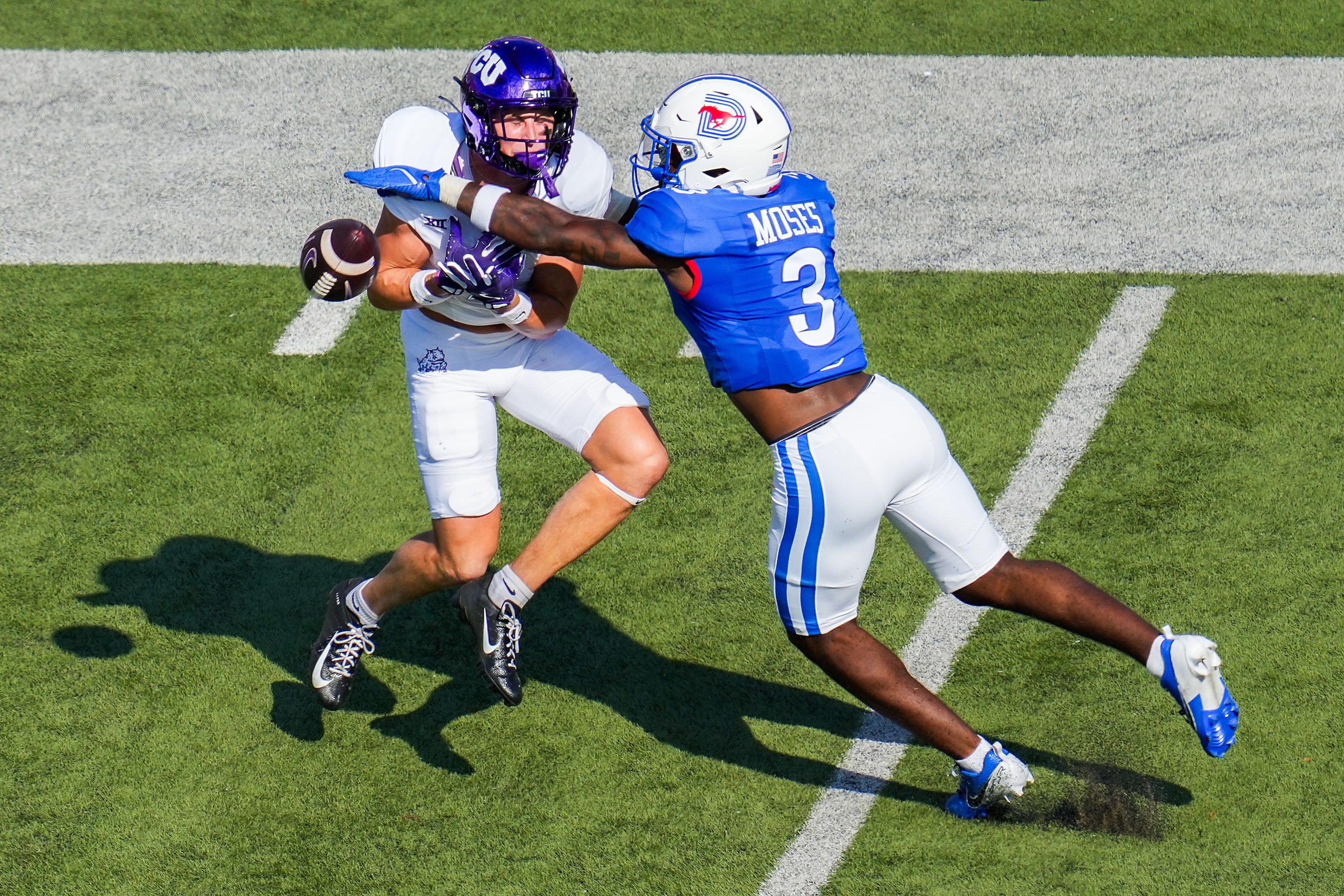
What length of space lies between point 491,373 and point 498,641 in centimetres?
86

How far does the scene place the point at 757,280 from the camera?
163 inches

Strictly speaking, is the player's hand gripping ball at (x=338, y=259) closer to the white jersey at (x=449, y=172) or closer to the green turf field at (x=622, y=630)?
the white jersey at (x=449, y=172)

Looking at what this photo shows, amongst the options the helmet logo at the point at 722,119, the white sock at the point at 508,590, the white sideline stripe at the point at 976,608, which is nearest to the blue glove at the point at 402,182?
the helmet logo at the point at 722,119

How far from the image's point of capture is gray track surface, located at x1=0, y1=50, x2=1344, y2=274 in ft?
24.8

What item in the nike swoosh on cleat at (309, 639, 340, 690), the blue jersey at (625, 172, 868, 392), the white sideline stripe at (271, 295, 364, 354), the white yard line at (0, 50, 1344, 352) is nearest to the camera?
the blue jersey at (625, 172, 868, 392)

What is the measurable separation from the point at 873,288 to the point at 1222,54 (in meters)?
3.23

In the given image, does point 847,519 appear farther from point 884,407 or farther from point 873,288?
point 873,288

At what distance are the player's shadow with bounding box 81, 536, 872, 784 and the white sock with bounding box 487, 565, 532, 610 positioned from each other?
0.65m

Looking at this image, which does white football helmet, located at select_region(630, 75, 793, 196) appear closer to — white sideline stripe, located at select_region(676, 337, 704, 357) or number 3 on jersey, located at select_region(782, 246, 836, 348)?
number 3 on jersey, located at select_region(782, 246, 836, 348)

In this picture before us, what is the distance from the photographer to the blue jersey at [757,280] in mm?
4078

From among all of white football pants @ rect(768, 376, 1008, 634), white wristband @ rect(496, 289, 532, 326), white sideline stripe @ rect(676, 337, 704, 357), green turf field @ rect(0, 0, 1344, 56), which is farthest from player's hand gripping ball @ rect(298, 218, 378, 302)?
green turf field @ rect(0, 0, 1344, 56)

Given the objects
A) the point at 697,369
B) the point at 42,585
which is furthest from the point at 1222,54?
the point at 42,585

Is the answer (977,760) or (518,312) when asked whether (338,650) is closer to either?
(518,312)

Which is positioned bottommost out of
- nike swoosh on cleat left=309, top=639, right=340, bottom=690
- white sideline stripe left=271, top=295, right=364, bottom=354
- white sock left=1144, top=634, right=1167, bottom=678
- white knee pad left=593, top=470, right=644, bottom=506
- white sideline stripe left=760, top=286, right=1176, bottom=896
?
white sideline stripe left=760, top=286, right=1176, bottom=896
